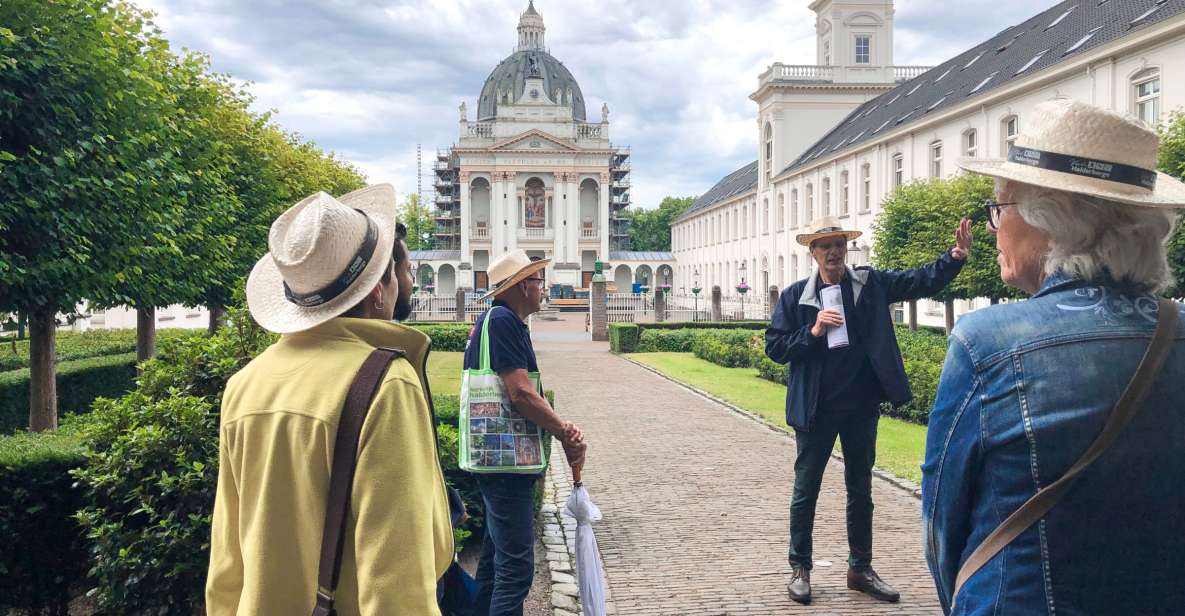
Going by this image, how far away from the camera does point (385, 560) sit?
1886 mm

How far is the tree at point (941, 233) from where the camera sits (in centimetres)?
2388

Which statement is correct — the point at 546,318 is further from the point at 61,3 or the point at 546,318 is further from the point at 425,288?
the point at 61,3

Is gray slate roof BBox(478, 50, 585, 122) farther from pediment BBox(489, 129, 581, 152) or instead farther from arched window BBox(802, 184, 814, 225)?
arched window BBox(802, 184, 814, 225)

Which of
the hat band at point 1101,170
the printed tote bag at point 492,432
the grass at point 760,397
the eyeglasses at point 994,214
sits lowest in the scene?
the grass at point 760,397

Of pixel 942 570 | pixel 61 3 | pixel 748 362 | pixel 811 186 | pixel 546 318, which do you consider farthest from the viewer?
pixel 546 318

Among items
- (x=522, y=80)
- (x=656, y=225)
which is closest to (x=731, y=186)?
(x=522, y=80)

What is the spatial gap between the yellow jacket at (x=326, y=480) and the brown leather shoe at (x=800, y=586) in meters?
3.60

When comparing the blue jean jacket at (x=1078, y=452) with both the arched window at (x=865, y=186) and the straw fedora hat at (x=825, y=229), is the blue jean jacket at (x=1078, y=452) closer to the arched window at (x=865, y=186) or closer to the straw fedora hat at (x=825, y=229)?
the straw fedora hat at (x=825, y=229)

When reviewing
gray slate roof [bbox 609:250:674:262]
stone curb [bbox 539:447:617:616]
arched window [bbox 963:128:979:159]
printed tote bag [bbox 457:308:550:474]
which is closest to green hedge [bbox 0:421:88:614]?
printed tote bag [bbox 457:308:550:474]

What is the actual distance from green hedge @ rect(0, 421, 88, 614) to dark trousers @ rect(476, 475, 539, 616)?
103 inches

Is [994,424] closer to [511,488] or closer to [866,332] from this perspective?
[511,488]

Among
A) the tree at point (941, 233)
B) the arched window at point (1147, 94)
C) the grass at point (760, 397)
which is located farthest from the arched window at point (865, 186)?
the grass at point (760, 397)

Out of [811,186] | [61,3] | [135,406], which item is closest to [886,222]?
[811,186]

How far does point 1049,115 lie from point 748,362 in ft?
68.4
